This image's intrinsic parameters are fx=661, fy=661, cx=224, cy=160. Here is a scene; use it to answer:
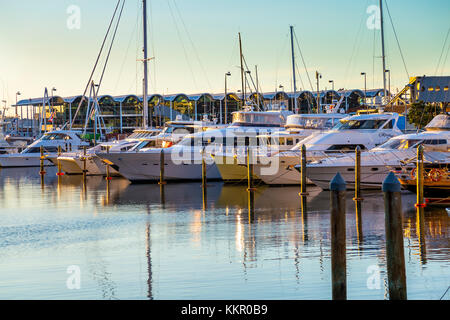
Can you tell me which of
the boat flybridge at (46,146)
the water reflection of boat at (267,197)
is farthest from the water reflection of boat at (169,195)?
the boat flybridge at (46,146)

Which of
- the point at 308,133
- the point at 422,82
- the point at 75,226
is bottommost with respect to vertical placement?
the point at 75,226

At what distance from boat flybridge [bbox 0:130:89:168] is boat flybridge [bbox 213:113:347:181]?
28.6 metres

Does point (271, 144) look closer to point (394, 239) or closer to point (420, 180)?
point (420, 180)

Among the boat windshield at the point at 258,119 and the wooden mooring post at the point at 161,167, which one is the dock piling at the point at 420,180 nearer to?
the wooden mooring post at the point at 161,167

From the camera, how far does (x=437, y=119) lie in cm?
2923

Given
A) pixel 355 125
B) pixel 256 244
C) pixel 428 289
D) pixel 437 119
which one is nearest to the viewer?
pixel 428 289

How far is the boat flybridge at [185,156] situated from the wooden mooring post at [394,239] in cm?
2594

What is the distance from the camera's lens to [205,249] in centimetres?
1554

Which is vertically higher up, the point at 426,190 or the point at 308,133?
the point at 308,133

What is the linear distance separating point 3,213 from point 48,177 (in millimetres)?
22321

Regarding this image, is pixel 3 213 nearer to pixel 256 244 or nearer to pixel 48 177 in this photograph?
pixel 256 244

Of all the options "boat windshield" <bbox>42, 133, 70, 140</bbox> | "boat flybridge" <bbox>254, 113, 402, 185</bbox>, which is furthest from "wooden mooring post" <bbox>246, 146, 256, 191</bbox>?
"boat windshield" <bbox>42, 133, 70, 140</bbox>

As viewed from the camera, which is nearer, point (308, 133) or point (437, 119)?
point (437, 119)
